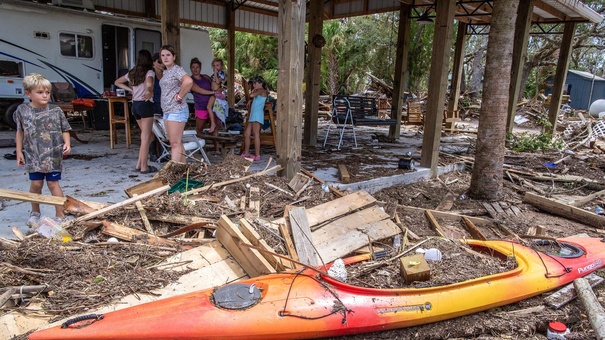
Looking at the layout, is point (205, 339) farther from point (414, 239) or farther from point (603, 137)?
point (603, 137)

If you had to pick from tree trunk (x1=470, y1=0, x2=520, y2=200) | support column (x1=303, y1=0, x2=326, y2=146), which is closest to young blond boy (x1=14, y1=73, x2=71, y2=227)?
tree trunk (x1=470, y1=0, x2=520, y2=200)

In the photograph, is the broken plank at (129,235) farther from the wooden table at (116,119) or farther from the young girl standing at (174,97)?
the wooden table at (116,119)

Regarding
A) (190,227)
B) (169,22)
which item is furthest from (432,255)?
(169,22)

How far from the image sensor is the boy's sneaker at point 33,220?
3.96 m

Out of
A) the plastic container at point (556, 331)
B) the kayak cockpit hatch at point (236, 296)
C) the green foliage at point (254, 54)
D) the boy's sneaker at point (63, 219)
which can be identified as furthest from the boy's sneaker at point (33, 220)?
the green foliage at point (254, 54)

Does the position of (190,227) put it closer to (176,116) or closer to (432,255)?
(176,116)

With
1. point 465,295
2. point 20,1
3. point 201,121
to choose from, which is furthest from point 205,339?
point 20,1

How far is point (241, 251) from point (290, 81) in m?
2.66

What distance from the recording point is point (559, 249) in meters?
4.00

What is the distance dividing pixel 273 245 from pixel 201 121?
4.57 m

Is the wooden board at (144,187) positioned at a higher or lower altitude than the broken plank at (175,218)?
higher

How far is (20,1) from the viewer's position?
10.0 metres

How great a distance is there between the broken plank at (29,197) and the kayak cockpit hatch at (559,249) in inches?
186

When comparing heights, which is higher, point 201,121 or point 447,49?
point 447,49
